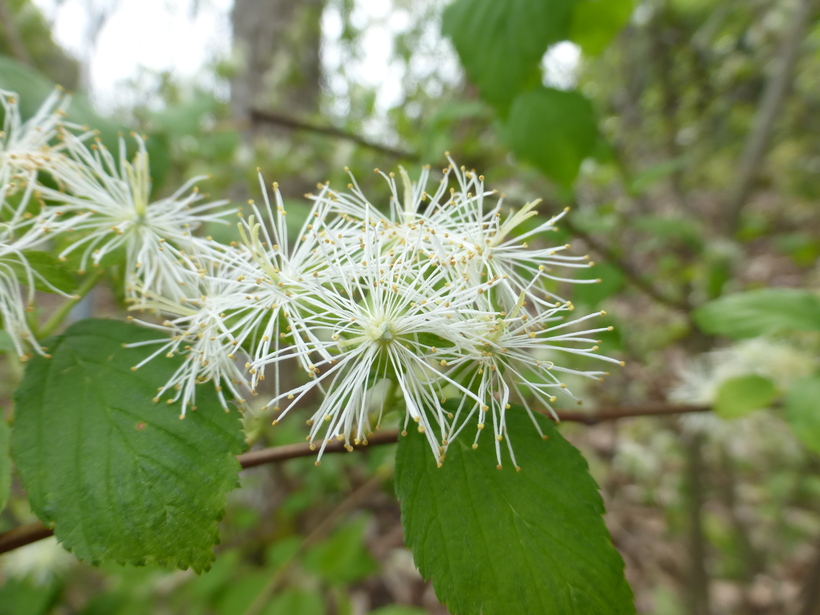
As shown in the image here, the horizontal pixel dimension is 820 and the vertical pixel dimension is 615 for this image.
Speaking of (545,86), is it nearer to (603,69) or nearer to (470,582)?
(470,582)

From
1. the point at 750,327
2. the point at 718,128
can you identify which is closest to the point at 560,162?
the point at 750,327

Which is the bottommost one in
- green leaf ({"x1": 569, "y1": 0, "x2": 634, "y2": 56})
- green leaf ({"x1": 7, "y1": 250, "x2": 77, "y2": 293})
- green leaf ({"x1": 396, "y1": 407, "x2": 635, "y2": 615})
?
green leaf ({"x1": 396, "y1": 407, "x2": 635, "y2": 615})

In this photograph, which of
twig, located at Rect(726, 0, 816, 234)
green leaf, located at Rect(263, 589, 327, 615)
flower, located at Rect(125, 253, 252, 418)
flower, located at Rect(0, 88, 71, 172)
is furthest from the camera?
twig, located at Rect(726, 0, 816, 234)

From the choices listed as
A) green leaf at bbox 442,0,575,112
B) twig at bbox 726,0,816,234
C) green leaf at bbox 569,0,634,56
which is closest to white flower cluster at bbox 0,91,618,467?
green leaf at bbox 442,0,575,112

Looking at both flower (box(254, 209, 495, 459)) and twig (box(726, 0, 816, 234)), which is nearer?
flower (box(254, 209, 495, 459))

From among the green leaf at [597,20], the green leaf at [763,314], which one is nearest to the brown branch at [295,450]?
the green leaf at [763,314]

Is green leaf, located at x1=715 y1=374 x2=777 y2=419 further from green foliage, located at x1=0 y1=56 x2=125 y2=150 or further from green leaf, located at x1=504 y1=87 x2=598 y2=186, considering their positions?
green foliage, located at x1=0 y1=56 x2=125 y2=150

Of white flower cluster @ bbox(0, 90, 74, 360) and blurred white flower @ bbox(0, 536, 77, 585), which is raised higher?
white flower cluster @ bbox(0, 90, 74, 360)
